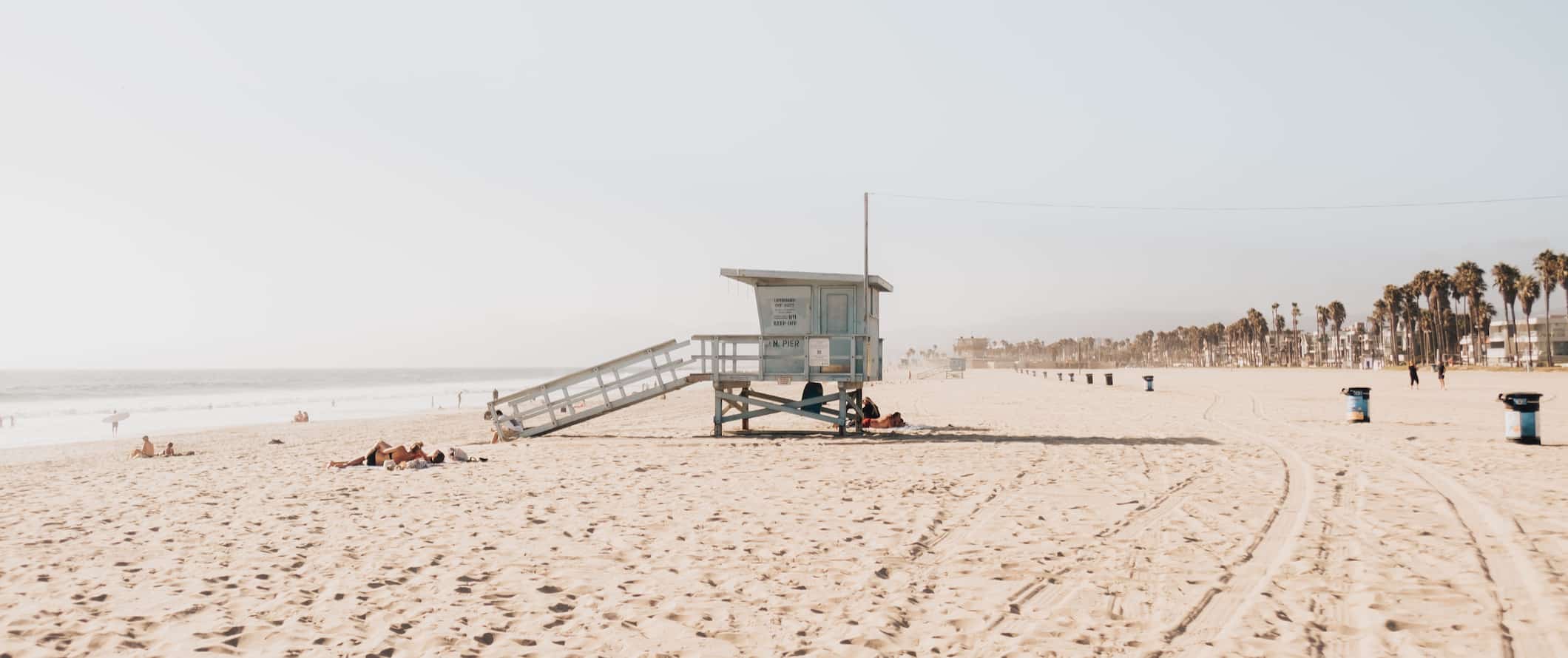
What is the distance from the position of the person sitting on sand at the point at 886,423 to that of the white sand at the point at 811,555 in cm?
536

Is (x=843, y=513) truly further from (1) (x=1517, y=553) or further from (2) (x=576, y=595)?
(1) (x=1517, y=553)

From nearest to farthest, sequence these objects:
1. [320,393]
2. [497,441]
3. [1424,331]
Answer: [497,441] < [320,393] < [1424,331]

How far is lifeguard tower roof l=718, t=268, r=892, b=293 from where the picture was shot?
18797mm

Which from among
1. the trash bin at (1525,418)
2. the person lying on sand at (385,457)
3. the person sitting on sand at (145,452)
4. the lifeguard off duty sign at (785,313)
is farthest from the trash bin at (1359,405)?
the person sitting on sand at (145,452)

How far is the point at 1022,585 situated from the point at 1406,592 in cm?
258

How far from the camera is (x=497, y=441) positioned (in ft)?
63.9

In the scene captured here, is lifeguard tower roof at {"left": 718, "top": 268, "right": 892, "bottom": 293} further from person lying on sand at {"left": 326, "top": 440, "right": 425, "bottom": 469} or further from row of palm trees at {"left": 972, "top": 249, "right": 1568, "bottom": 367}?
row of palm trees at {"left": 972, "top": 249, "right": 1568, "bottom": 367}

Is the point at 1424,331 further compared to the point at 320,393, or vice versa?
the point at 1424,331

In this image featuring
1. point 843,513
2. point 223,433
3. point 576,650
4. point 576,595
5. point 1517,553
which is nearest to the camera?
point 576,650

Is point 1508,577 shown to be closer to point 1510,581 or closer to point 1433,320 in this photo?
point 1510,581

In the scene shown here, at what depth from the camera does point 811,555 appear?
7.33 m

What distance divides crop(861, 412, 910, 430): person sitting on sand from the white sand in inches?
211

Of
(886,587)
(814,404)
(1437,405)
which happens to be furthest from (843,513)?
(1437,405)

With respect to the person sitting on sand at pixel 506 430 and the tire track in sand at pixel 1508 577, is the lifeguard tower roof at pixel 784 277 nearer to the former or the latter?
the person sitting on sand at pixel 506 430
